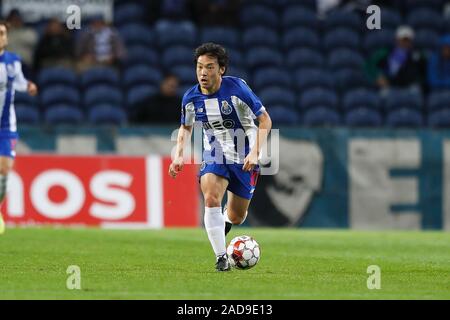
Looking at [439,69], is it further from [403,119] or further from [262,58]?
[262,58]

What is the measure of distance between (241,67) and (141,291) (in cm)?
1233

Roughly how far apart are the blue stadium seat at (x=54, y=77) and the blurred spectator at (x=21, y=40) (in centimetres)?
30

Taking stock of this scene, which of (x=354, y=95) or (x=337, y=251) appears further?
(x=354, y=95)

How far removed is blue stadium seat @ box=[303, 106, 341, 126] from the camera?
19.4 meters

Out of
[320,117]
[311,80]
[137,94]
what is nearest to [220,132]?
[137,94]

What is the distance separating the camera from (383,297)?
8148 millimetres

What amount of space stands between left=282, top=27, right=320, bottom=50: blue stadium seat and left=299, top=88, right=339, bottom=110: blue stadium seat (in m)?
1.47

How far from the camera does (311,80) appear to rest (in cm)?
2019

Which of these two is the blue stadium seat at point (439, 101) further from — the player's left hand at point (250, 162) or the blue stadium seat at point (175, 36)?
the player's left hand at point (250, 162)

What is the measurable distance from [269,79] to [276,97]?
60 cm

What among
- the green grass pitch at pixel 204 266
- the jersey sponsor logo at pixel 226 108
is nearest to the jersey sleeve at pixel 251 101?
the jersey sponsor logo at pixel 226 108

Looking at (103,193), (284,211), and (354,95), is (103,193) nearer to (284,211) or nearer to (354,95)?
(284,211)

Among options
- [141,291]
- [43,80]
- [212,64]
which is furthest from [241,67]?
[141,291]
